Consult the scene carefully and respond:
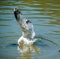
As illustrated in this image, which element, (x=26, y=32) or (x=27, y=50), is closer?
(x=27, y=50)

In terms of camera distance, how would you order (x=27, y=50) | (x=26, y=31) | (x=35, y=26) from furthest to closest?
(x=35, y=26), (x=26, y=31), (x=27, y=50)

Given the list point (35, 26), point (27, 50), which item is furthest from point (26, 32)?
point (35, 26)

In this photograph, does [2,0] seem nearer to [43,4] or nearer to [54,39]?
[43,4]

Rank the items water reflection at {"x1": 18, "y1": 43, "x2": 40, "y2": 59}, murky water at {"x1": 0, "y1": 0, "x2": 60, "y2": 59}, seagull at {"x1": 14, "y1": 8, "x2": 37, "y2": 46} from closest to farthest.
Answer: water reflection at {"x1": 18, "y1": 43, "x2": 40, "y2": 59} < murky water at {"x1": 0, "y1": 0, "x2": 60, "y2": 59} < seagull at {"x1": 14, "y1": 8, "x2": 37, "y2": 46}

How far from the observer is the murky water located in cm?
914

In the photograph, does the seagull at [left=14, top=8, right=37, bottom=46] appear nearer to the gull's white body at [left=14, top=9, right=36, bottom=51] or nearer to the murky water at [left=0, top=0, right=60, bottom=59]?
the gull's white body at [left=14, top=9, right=36, bottom=51]

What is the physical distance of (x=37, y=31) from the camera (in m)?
11.4

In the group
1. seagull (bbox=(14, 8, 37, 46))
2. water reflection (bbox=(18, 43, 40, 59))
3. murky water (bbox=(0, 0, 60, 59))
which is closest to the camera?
water reflection (bbox=(18, 43, 40, 59))

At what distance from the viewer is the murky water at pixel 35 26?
9141 millimetres

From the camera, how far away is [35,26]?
1203 cm

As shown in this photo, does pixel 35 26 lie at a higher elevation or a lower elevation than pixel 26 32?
lower

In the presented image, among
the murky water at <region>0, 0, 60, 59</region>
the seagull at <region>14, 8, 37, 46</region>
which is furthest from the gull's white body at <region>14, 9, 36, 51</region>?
the murky water at <region>0, 0, 60, 59</region>

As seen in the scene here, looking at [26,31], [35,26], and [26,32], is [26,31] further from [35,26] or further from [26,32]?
[35,26]

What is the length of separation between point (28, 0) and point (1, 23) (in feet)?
17.1
